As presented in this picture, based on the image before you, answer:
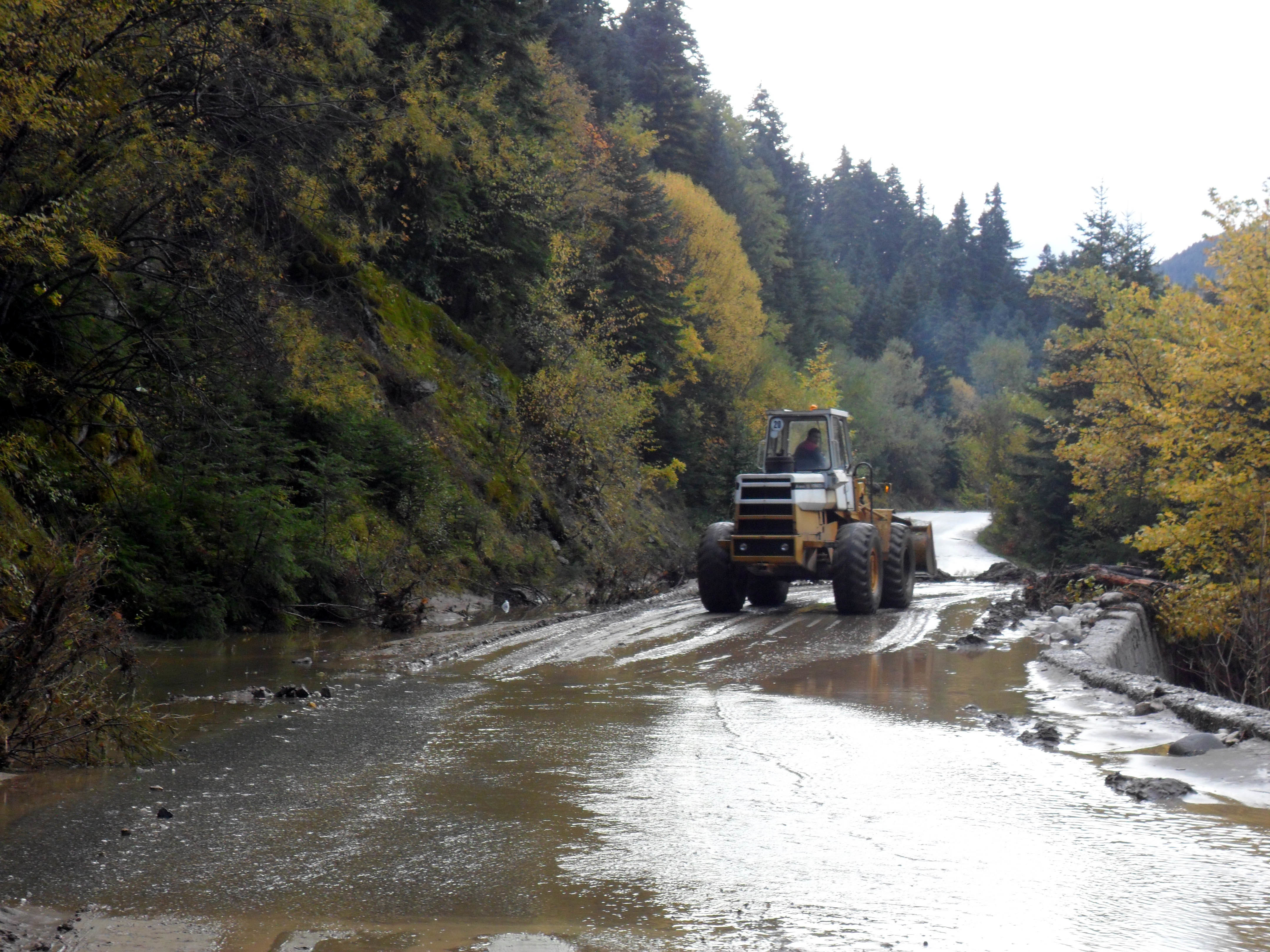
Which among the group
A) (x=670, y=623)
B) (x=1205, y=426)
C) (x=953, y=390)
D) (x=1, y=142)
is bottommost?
(x=670, y=623)

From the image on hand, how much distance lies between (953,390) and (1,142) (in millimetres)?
120477

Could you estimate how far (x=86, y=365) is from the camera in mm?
11766

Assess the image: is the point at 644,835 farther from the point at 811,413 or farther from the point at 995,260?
the point at 995,260

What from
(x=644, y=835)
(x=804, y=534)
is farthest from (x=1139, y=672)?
(x=644, y=835)

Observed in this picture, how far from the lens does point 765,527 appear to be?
59.8 ft

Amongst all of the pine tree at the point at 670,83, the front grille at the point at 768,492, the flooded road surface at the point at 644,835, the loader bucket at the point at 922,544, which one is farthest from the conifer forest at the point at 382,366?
the pine tree at the point at 670,83

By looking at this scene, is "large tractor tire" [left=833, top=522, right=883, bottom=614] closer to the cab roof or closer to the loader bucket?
the cab roof

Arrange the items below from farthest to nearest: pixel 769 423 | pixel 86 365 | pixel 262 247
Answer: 1. pixel 769 423
2. pixel 262 247
3. pixel 86 365

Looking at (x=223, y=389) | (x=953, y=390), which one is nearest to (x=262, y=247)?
(x=223, y=389)

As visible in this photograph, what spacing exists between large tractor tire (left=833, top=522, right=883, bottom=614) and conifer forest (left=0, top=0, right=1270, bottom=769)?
15.7 ft

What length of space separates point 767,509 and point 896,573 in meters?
2.74

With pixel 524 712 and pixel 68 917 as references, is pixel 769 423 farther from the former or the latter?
pixel 68 917

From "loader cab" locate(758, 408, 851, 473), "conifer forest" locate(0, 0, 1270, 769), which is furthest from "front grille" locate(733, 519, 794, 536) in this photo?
"conifer forest" locate(0, 0, 1270, 769)

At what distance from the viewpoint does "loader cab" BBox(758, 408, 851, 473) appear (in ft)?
62.7
